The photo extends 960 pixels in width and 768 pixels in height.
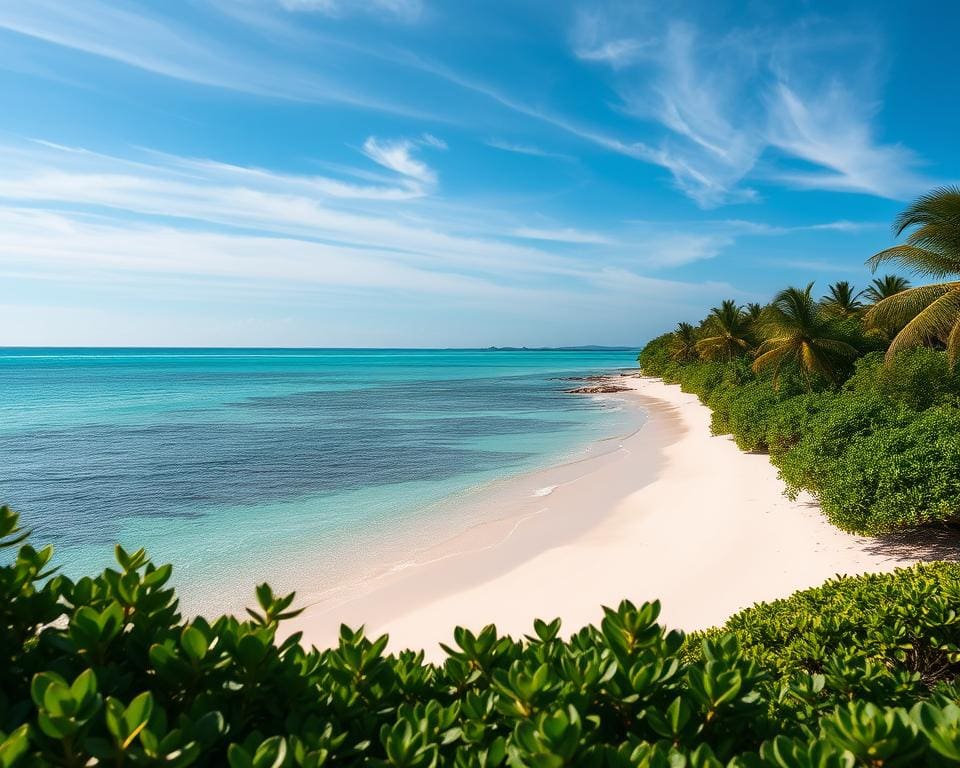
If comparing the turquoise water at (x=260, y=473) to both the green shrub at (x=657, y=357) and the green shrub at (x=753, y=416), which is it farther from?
the green shrub at (x=657, y=357)

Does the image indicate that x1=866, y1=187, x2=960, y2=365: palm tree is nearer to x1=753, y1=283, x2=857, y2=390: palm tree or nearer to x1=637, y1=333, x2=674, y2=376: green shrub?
x1=753, y1=283, x2=857, y2=390: palm tree

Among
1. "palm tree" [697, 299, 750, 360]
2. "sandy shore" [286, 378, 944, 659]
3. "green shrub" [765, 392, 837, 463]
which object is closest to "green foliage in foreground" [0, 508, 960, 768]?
"sandy shore" [286, 378, 944, 659]

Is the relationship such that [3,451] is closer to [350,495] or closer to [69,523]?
[69,523]

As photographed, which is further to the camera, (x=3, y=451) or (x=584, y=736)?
(x=3, y=451)

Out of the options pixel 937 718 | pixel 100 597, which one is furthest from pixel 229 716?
pixel 937 718

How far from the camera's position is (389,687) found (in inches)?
83.0

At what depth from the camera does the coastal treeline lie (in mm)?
8578

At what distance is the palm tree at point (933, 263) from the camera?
15.7 meters

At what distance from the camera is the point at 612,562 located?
9.77 m

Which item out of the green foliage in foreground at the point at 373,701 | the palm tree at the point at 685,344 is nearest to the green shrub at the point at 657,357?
the palm tree at the point at 685,344

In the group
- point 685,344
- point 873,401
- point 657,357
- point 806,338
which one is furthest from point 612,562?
point 657,357

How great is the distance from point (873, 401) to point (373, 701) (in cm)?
1386

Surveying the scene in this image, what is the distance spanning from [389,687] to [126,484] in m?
19.2

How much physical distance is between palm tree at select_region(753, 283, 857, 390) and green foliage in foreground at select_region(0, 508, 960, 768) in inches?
918
